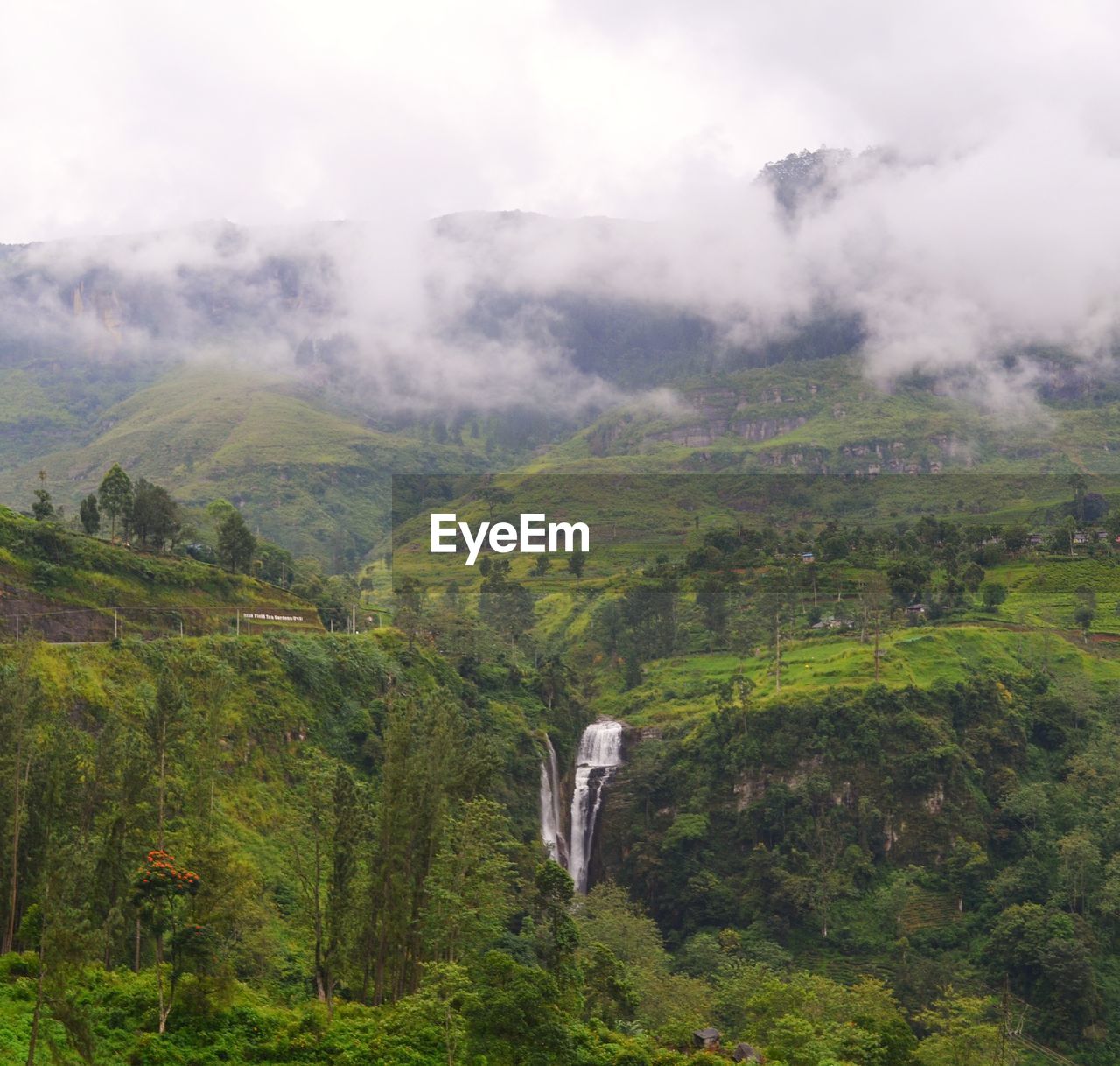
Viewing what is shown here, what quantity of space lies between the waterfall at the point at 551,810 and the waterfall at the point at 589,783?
1.81 meters

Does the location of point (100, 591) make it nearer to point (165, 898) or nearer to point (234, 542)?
point (234, 542)

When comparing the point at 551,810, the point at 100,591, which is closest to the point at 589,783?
the point at 551,810

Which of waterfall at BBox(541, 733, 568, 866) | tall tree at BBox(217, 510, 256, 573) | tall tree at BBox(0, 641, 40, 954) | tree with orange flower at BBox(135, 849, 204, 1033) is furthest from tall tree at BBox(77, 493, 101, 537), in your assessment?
tree with orange flower at BBox(135, 849, 204, 1033)

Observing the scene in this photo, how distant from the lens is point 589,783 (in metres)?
87.2

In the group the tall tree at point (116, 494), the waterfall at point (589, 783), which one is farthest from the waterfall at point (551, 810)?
the tall tree at point (116, 494)

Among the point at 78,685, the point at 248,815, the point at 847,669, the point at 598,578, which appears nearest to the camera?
the point at 78,685

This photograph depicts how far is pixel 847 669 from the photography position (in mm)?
89312

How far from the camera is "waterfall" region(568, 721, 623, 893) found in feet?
271

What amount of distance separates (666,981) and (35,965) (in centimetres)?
3255

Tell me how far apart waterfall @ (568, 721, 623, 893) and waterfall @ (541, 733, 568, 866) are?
1807mm

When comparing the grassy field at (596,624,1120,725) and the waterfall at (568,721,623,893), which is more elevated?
the grassy field at (596,624,1120,725)

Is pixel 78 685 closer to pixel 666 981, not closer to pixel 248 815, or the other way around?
pixel 248 815

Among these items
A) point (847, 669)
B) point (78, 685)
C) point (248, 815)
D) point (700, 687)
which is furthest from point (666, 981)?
point (700, 687)

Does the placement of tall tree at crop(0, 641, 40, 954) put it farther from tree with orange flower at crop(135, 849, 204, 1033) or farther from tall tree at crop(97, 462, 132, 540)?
tall tree at crop(97, 462, 132, 540)
